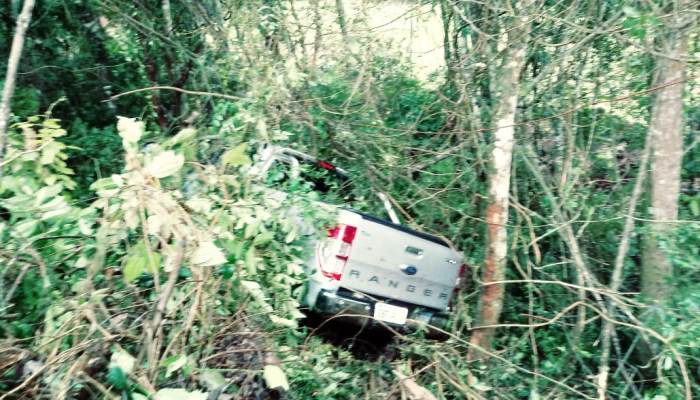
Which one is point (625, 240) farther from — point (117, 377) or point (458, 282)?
point (117, 377)

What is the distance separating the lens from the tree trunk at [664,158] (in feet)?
17.6


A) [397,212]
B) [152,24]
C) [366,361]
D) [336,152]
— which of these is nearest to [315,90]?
[336,152]

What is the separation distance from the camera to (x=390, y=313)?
559 centimetres

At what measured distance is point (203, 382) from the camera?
3.42m

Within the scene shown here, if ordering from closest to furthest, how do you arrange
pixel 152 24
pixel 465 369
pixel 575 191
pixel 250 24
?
pixel 465 369, pixel 575 191, pixel 250 24, pixel 152 24

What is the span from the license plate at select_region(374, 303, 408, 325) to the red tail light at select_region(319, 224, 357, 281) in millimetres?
476

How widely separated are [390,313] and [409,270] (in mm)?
399

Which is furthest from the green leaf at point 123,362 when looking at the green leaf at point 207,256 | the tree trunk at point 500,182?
the tree trunk at point 500,182

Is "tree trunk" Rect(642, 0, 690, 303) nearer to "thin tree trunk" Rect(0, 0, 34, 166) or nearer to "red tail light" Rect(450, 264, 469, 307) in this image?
"red tail light" Rect(450, 264, 469, 307)

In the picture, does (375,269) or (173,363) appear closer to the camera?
(173,363)

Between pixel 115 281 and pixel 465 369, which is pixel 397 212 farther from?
pixel 115 281

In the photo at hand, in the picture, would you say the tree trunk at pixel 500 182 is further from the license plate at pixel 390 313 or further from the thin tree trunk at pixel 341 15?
the thin tree trunk at pixel 341 15

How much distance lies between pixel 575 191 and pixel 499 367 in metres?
1.90

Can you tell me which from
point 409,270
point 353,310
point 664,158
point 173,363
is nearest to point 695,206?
point 664,158
